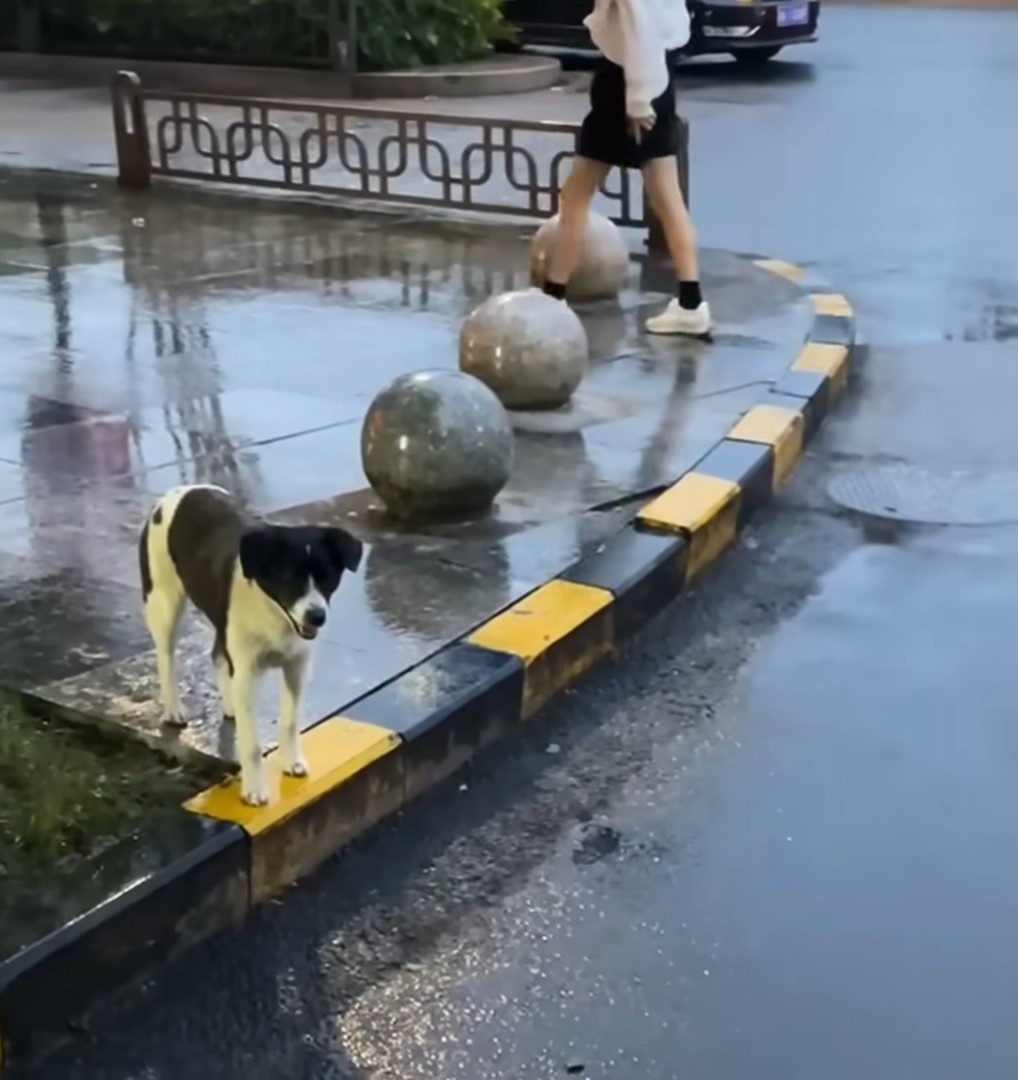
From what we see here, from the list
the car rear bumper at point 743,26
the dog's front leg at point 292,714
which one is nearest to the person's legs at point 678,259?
the dog's front leg at point 292,714

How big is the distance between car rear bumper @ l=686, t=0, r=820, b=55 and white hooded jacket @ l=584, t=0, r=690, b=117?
47.0 ft

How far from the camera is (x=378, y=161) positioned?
12.7 metres

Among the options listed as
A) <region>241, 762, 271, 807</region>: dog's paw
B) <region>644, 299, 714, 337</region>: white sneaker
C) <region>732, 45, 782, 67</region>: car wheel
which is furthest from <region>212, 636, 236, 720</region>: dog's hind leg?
<region>732, 45, 782, 67</region>: car wheel

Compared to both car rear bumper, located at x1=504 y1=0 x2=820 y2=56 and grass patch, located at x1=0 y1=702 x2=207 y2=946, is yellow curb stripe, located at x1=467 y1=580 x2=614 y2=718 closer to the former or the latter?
grass patch, located at x1=0 y1=702 x2=207 y2=946

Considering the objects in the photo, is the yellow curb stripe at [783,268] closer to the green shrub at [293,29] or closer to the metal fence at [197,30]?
the metal fence at [197,30]

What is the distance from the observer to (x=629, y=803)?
4363 mm

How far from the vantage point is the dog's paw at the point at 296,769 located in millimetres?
4023

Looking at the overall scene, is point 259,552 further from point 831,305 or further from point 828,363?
point 831,305

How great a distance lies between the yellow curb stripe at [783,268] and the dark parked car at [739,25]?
1142 cm

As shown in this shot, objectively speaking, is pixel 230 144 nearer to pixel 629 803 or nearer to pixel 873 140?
pixel 873 140

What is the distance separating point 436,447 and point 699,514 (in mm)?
904

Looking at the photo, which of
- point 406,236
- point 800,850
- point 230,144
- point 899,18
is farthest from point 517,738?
point 899,18

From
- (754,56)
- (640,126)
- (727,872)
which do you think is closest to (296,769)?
(727,872)

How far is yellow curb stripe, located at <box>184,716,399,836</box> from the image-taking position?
3875mm
